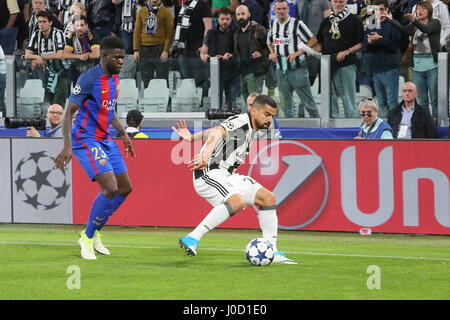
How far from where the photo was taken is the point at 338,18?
1795 cm

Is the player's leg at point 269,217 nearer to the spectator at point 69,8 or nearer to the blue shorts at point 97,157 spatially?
the blue shorts at point 97,157

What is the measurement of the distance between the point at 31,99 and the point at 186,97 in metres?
3.06

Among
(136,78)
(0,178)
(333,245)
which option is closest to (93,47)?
(136,78)

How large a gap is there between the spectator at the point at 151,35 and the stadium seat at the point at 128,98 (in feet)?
0.76

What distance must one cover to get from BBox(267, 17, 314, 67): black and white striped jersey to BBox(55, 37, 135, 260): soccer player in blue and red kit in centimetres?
634

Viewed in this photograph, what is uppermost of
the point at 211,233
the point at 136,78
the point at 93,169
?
the point at 136,78

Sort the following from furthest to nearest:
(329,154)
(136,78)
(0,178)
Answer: (136,78) → (0,178) → (329,154)

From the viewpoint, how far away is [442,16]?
1744cm

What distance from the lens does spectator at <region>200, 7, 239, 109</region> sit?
18.7m

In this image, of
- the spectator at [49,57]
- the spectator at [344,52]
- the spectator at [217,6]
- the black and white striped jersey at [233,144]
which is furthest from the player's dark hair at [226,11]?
the black and white striped jersey at [233,144]

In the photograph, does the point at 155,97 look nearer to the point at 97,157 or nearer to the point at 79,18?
the point at 79,18

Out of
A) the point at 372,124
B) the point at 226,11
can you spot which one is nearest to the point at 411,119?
the point at 372,124
